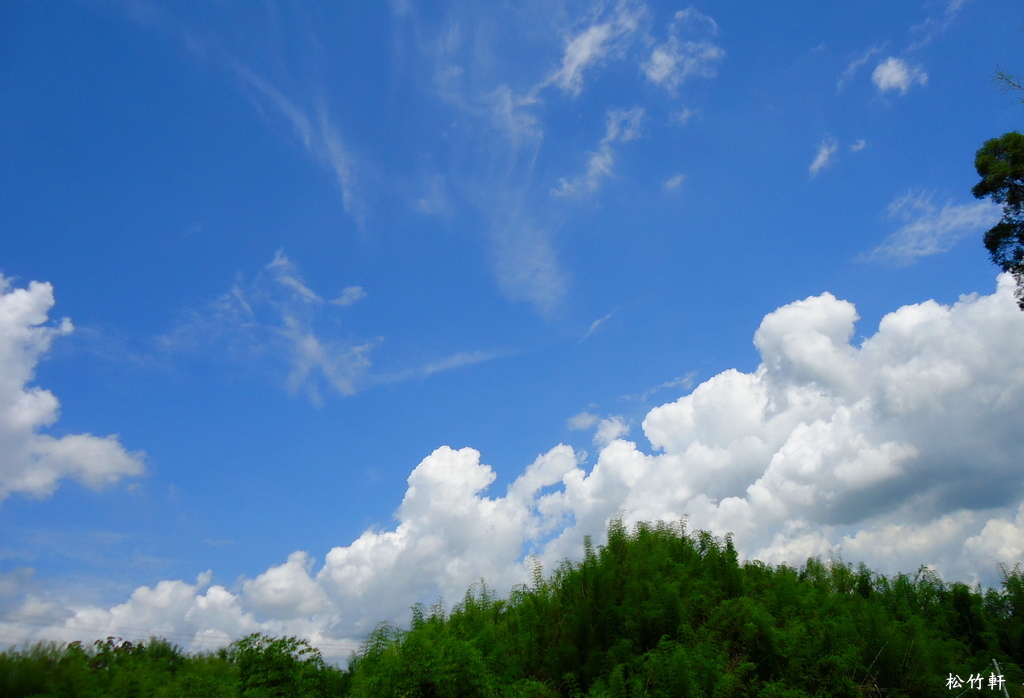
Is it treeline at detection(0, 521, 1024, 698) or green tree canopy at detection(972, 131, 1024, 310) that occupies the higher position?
green tree canopy at detection(972, 131, 1024, 310)

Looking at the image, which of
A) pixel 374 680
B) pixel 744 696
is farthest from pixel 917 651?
pixel 374 680

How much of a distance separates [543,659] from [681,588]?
15.2ft

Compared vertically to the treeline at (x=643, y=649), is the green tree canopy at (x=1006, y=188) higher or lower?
higher

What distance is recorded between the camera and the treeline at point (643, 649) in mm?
14273

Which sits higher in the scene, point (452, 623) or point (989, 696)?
point (452, 623)

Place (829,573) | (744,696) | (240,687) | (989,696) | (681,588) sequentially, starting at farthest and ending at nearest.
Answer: (829,573)
(681,588)
(240,687)
(744,696)
(989,696)

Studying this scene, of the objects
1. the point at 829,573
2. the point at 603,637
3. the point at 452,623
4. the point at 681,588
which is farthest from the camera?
the point at 829,573

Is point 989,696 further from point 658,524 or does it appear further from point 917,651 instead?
point 658,524

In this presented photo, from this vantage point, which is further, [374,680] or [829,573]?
[829,573]

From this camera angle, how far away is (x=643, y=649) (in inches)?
667

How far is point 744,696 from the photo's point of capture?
14258 mm

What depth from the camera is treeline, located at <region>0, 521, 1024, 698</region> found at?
46.8 ft

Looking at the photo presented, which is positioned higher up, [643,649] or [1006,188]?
[1006,188]

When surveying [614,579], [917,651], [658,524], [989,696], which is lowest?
[989,696]
